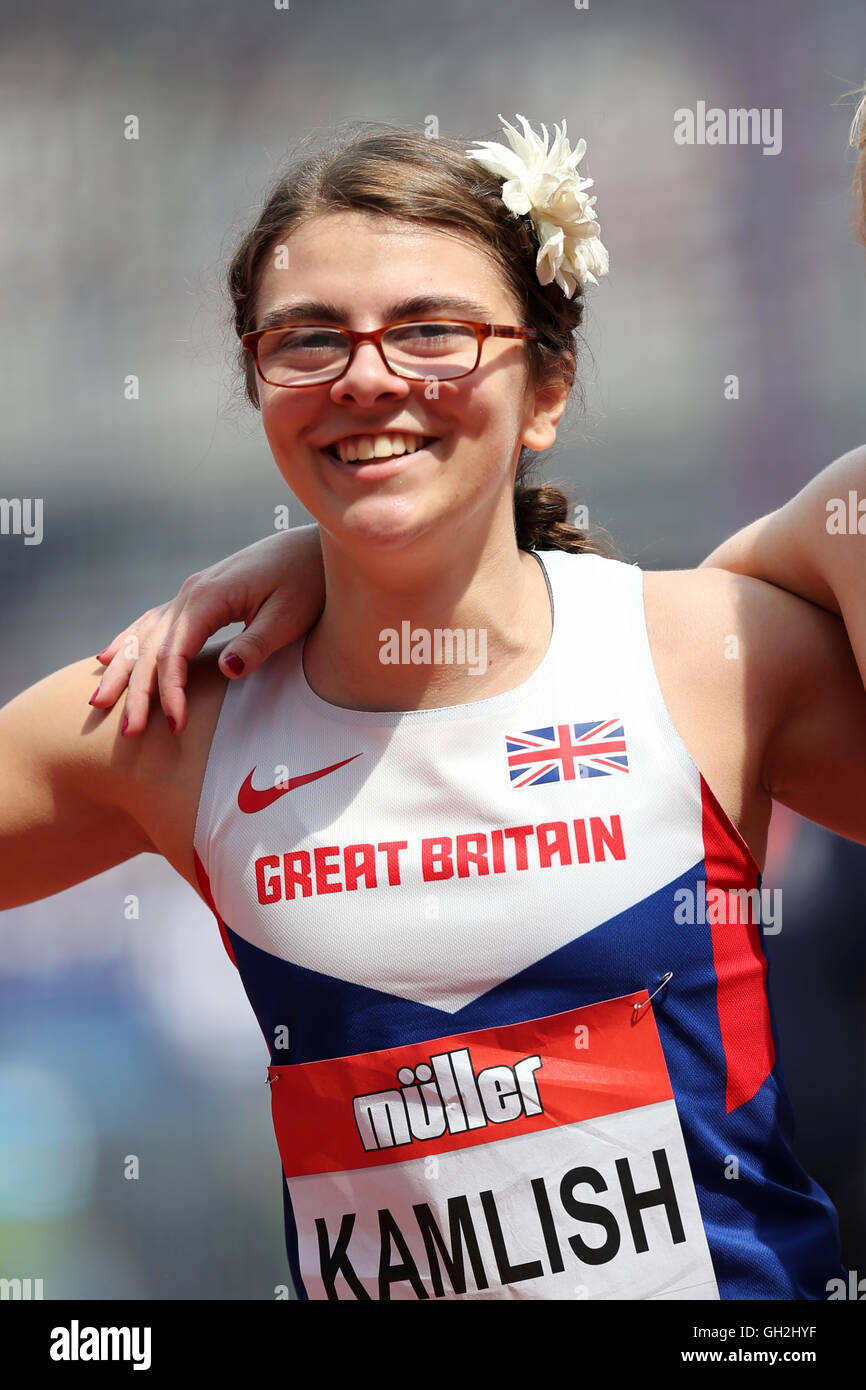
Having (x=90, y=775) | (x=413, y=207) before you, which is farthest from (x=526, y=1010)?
(x=413, y=207)

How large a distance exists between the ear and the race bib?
0.75m

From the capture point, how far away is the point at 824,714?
1.68 m

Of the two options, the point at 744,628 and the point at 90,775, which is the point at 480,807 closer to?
the point at 744,628

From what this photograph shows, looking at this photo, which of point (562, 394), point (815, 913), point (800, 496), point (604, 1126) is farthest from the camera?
point (815, 913)

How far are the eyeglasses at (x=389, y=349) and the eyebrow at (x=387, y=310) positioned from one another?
1cm

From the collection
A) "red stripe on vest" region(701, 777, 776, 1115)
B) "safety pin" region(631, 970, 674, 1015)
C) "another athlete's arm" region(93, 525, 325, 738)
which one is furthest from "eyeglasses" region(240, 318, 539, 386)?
"safety pin" region(631, 970, 674, 1015)

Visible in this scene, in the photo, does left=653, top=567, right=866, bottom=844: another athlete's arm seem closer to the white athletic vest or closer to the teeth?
the white athletic vest

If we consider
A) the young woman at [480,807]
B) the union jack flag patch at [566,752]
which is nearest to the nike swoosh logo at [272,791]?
the young woman at [480,807]

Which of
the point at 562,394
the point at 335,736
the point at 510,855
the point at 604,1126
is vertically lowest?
the point at 604,1126

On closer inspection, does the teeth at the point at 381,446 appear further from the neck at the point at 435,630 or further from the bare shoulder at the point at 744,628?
the bare shoulder at the point at 744,628

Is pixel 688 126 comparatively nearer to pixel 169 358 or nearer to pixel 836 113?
pixel 836 113

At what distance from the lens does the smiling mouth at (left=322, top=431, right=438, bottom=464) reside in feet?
5.05

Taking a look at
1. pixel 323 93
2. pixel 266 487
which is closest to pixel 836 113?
pixel 323 93

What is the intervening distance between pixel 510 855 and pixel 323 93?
92.5 inches
